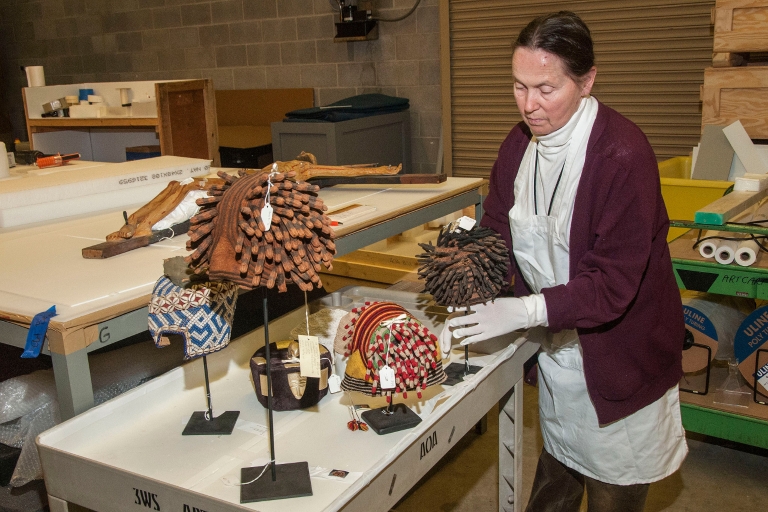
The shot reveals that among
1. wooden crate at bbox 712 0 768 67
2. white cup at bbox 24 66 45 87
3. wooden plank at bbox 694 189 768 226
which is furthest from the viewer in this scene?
white cup at bbox 24 66 45 87

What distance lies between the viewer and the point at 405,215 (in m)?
2.28

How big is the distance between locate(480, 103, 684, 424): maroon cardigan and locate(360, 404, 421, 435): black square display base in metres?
0.34

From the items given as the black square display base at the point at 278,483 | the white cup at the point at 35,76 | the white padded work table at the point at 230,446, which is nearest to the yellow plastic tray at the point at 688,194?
the white padded work table at the point at 230,446

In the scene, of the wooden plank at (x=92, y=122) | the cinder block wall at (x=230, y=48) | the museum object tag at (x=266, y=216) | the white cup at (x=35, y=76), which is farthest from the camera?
the cinder block wall at (x=230, y=48)

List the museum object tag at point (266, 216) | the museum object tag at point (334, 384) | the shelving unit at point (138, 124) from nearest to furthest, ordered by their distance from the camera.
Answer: the museum object tag at point (266, 216) → the museum object tag at point (334, 384) → the shelving unit at point (138, 124)

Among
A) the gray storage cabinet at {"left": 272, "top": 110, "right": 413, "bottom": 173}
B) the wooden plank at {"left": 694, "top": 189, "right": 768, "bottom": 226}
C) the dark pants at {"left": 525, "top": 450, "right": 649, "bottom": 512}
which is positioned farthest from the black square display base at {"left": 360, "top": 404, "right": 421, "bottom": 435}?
the gray storage cabinet at {"left": 272, "top": 110, "right": 413, "bottom": 173}

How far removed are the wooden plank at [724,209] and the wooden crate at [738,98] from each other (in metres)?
0.44

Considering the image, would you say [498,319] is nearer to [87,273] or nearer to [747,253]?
[87,273]

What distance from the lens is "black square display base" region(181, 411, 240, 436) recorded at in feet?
4.59

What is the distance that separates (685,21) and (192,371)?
3566mm

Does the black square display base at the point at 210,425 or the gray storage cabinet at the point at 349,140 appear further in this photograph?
the gray storage cabinet at the point at 349,140

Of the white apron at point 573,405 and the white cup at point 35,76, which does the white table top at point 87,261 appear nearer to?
the white apron at point 573,405

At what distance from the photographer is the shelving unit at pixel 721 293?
2.34 metres

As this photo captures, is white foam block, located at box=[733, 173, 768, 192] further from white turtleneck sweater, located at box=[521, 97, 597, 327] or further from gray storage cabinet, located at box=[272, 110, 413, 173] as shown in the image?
gray storage cabinet, located at box=[272, 110, 413, 173]
